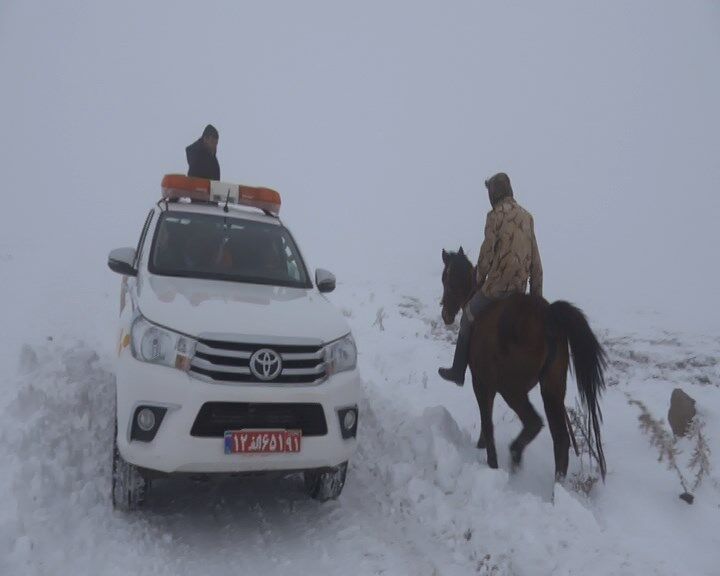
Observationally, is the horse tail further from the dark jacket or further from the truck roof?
the dark jacket

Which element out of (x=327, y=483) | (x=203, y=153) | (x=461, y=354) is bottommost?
(x=327, y=483)

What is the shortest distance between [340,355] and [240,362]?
0.78 m

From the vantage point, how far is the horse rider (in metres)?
5.21

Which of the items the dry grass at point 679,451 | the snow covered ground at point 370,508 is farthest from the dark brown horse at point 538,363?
the dry grass at point 679,451

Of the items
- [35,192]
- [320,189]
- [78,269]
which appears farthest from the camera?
[320,189]

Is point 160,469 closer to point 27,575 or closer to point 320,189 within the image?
point 27,575

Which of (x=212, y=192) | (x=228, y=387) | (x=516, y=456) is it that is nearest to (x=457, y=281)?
(x=516, y=456)

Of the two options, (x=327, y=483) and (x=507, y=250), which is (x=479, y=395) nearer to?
(x=507, y=250)

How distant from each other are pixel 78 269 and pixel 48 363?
11292 mm

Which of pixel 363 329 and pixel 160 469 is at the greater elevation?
pixel 160 469

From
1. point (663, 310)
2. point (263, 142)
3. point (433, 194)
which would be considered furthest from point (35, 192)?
point (263, 142)

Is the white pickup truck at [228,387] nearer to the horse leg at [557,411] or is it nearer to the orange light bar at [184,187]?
the orange light bar at [184,187]

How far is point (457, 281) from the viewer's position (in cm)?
606

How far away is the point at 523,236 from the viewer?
5227mm
